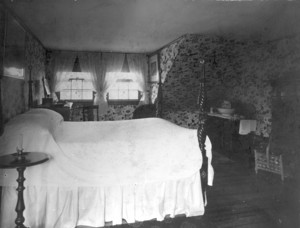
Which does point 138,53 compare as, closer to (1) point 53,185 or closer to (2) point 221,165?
(2) point 221,165

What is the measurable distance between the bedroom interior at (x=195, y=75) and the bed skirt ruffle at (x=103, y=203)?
0.08 m

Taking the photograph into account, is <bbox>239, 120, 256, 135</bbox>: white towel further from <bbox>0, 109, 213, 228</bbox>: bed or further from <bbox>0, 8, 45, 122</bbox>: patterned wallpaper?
<bbox>0, 8, 45, 122</bbox>: patterned wallpaper

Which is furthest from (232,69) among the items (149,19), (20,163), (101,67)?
(20,163)

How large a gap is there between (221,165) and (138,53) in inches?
144

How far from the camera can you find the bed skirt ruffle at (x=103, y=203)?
83.0 inches

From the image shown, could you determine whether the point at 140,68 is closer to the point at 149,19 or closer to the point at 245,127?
the point at 149,19

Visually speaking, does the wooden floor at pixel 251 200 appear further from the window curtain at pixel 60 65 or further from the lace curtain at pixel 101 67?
the window curtain at pixel 60 65

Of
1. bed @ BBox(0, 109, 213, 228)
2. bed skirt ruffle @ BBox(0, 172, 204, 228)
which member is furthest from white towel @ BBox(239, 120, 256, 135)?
bed skirt ruffle @ BBox(0, 172, 204, 228)

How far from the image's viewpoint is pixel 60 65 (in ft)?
19.1

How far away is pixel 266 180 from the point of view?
12.0 feet

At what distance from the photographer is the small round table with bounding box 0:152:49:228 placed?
1738 mm

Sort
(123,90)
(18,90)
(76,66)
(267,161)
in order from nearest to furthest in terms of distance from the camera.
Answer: (18,90) → (267,161) → (76,66) → (123,90)

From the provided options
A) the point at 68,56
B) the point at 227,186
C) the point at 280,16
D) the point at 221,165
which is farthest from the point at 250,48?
the point at 68,56

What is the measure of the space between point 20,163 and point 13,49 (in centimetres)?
167
